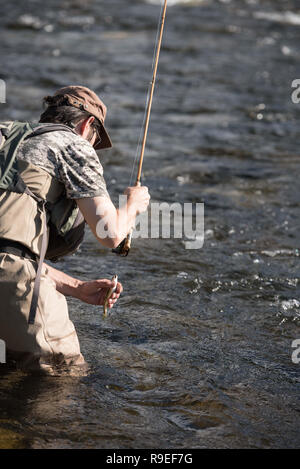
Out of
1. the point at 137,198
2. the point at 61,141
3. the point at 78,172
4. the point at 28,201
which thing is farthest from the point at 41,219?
the point at 137,198

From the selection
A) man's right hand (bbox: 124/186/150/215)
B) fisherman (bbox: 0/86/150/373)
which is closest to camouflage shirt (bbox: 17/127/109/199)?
fisherman (bbox: 0/86/150/373)

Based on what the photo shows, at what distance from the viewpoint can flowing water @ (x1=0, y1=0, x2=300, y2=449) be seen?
380 cm

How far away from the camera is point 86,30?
16656mm

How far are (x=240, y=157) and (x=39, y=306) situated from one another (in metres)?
6.08

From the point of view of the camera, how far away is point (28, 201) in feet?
12.4

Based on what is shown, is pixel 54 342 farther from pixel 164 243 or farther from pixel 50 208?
pixel 164 243

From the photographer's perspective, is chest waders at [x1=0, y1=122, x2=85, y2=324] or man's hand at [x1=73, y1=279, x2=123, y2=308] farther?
man's hand at [x1=73, y1=279, x2=123, y2=308]

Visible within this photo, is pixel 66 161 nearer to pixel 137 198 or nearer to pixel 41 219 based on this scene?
pixel 41 219

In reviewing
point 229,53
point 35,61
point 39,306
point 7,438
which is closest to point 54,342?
point 39,306

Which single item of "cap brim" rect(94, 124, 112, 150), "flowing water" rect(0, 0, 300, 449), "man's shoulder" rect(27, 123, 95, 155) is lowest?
"flowing water" rect(0, 0, 300, 449)

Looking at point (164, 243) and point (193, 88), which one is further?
point (193, 88)

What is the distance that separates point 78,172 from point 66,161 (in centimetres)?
8

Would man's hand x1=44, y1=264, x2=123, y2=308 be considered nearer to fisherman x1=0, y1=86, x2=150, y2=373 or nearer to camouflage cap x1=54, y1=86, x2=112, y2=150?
fisherman x1=0, y1=86, x2=150, y2=373

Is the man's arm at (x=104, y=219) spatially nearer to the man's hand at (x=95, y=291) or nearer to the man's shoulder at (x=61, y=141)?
the man's shoulder at (x=61, y=141)
